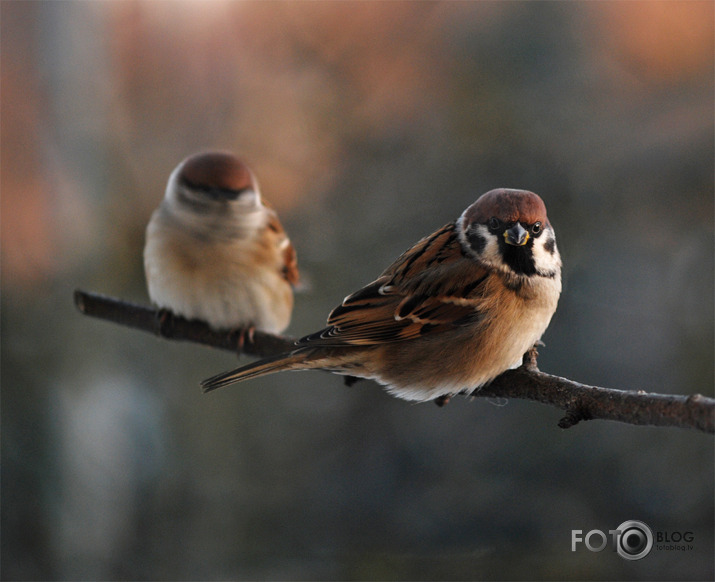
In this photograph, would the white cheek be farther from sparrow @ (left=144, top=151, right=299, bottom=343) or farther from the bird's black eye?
sparrow @ (left=144, top=151, right=299, bottom=343)

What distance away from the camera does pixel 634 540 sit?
81 cm

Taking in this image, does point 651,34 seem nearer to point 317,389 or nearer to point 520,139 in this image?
point 520,139

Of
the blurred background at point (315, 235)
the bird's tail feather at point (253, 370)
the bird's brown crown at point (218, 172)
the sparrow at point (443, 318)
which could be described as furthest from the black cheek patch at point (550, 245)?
the blurred background at point (315, 235)

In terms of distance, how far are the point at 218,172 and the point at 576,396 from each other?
529 mm

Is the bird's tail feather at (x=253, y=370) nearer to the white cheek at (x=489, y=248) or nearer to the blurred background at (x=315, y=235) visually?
the white cheek at (x=489, y=248)

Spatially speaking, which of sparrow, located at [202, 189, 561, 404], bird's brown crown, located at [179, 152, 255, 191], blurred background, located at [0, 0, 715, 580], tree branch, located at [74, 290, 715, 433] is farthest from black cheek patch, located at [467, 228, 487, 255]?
blurred background, located at [0, 0, 715, 580]

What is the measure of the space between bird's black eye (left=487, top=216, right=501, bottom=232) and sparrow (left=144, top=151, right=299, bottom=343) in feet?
1.47

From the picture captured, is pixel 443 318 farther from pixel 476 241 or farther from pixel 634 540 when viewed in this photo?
pixel 634 540

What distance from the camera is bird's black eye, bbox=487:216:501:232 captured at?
644 mm

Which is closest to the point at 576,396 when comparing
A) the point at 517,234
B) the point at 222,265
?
the point at 517,234

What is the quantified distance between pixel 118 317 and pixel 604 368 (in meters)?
0.79

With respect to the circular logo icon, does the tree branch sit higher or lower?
higher

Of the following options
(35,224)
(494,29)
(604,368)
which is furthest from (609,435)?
(35,224)

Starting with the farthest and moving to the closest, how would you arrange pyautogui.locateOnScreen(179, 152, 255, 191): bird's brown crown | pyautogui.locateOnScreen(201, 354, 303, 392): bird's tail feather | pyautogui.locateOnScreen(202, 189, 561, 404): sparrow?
pyautogui.locateOnScreen(179, 152, 255, 191): bird's brown crown < pyautogui.locateOnScreen(202, 189, 561, 404): sparrow < pyautogui.locateOnScreen(201, 354, 303, 392): bird's tail feather
